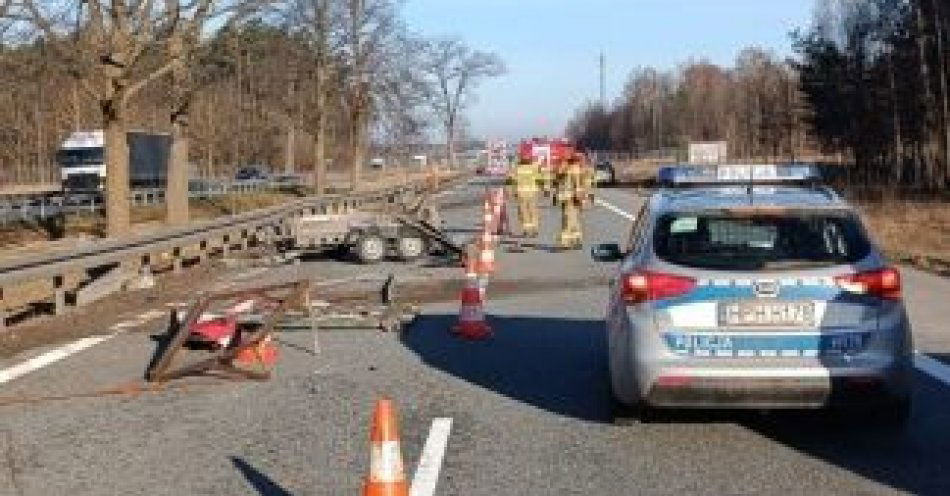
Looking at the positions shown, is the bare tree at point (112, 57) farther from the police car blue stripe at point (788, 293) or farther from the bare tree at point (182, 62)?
the police car blue stripe at point (788, 293)

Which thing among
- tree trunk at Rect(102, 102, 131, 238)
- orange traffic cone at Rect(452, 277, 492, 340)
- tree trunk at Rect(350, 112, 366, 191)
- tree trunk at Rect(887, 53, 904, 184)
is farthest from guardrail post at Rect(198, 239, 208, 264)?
tree trunk at Rect(887, 53, 904, 184)

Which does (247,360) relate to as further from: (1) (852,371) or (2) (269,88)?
(2) (269,88)

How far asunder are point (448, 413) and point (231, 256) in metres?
17.3

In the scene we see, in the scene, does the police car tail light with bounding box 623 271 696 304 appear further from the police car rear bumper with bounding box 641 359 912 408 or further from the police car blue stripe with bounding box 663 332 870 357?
the police car rear bumper with bounding box 641 359 912 408

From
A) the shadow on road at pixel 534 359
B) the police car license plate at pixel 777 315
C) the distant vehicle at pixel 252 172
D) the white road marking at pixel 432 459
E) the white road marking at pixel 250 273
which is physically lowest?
the white road marking at pixel 432 459

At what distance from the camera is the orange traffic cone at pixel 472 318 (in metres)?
13.2

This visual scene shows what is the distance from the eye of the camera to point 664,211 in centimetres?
867

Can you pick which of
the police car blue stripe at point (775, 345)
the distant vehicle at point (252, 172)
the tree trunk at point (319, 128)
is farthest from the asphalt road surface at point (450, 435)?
the distant vehicle at point (252, 172)

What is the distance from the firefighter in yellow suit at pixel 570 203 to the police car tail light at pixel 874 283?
1722cm

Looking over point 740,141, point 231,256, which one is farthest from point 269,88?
point 740,141

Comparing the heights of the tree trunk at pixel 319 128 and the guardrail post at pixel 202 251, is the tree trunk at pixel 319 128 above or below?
above

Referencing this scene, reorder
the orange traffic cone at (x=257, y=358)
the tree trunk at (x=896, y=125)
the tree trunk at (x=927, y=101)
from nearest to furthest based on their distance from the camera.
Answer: the orange traffic cone at (x=257, y=358) < the tree trunk at (x=927, y=101) < the tree trunk at (x=896, y=125)

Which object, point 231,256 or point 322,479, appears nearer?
point 322,479

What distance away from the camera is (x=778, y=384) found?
311 inches
